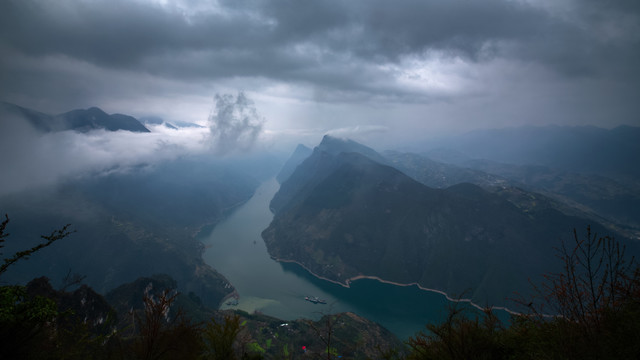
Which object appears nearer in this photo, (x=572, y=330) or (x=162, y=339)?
(x=572, y=330)

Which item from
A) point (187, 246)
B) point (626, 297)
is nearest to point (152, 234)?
point (187, 246)

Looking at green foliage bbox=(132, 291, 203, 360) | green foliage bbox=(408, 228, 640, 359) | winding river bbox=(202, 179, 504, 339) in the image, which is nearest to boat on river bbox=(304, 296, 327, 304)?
winding river bbox=(202, 179, 504, 339)

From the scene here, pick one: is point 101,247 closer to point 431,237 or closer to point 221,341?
point 221,341

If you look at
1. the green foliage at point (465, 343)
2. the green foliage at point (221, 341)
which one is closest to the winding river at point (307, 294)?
the green foliage at point (221, 341)

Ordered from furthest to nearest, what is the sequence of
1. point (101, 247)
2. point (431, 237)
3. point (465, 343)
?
point (431, 237), point (101, 247), point (465, 343)

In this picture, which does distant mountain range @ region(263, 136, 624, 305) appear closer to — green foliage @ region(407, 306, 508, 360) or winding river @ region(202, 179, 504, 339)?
winding river @ region(202, 179, 504, 339)

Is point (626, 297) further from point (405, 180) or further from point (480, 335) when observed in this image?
point (405, 180)

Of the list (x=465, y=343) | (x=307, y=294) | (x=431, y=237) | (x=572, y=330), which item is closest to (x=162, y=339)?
(x=465, y=343)
